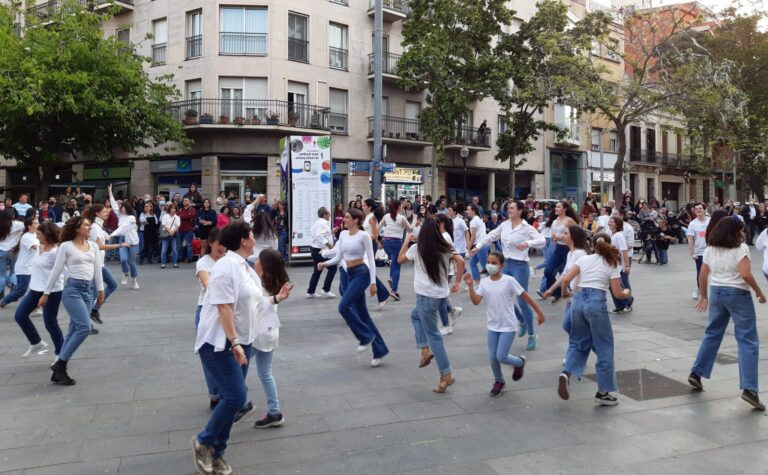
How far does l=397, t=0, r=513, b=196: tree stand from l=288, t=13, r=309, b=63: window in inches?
172

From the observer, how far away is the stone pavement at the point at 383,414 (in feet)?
13.8

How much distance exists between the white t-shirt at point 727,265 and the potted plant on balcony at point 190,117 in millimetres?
23464

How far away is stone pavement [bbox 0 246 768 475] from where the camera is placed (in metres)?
4.21

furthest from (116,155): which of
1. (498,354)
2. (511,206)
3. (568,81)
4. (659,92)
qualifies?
(498,354)

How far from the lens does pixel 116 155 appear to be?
2920 centimetres

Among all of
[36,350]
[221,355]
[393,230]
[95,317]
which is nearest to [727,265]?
[221,355]

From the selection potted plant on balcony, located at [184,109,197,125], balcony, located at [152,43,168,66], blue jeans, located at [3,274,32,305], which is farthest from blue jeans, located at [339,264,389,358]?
balcony, located at [152,43,168,66]

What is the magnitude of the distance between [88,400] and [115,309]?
5.00 m

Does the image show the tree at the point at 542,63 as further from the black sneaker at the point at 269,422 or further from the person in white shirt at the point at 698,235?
the black sneaker at the point at 269,422

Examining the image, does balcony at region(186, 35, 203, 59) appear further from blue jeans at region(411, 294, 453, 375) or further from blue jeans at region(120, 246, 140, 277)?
blue jeans at region(411, 294, 453, 375)

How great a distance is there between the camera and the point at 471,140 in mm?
32188

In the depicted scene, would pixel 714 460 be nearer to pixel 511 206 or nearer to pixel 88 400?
pixel 511 206

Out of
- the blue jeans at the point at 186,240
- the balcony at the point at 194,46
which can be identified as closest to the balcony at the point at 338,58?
the balcony at the point at 194,46

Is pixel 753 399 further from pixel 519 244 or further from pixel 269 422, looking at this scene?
pixel 269 422
